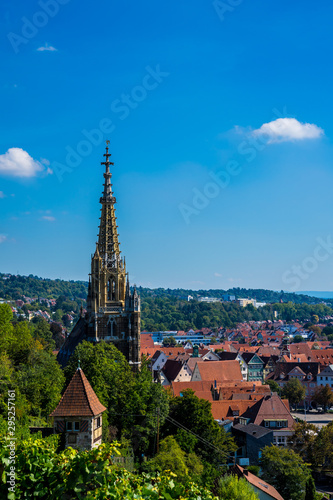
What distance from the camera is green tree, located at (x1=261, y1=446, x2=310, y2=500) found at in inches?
1358

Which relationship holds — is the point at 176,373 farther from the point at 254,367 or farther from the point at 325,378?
the point at 254,367

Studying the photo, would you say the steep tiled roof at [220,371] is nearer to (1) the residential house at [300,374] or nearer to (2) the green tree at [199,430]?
(1) the residential house at [300,374]

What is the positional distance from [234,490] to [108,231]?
3241 centimetres

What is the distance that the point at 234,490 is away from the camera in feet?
86.2

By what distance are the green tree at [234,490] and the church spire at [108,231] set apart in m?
28.6

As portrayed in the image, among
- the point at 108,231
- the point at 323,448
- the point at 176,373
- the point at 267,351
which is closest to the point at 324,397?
the point at 176,373

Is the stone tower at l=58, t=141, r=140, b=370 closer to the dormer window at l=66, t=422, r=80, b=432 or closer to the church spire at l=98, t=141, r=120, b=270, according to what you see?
the church spire at l=98, t=141, r=120, b=270

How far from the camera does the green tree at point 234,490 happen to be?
25.9 m

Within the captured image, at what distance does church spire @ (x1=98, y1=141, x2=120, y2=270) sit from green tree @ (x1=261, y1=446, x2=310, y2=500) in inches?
964

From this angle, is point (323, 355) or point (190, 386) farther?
point (323, 355)

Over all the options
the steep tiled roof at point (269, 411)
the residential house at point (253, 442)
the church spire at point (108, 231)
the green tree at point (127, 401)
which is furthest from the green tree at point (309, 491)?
the church spire at point (108, 231)

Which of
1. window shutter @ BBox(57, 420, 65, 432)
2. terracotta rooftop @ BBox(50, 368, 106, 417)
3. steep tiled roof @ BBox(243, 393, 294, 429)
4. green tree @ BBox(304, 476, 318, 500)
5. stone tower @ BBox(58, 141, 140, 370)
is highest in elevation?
stone tower @ BBox(58, 141, 140, 370)

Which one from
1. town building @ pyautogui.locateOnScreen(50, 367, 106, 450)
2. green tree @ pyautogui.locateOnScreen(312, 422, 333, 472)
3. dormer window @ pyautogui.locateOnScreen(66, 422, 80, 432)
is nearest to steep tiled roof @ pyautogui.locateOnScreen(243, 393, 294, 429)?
green tree @ pyautogui.locateOnScreen(312, 422, 333, 472)

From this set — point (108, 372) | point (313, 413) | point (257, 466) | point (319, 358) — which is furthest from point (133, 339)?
point (319, 358)
